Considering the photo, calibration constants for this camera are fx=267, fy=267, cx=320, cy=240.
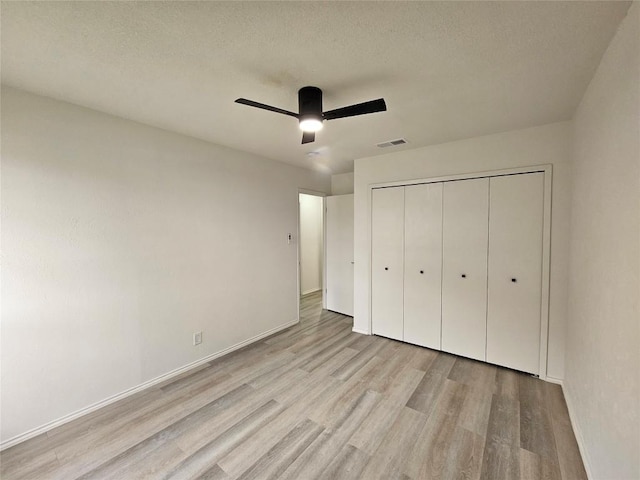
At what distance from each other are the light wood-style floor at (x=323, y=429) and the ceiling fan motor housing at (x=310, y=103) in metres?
2.19

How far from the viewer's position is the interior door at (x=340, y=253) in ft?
14.3

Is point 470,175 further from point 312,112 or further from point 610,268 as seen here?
point 312,112

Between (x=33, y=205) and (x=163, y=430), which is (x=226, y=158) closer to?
(x=33, y=205)

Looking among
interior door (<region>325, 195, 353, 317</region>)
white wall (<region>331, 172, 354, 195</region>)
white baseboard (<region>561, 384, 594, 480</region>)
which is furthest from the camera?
white wall (<region>331, 172, 354, 195</region>)

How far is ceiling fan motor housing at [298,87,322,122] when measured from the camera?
1.74 metres

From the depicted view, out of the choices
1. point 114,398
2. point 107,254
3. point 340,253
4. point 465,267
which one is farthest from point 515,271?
point 114,398

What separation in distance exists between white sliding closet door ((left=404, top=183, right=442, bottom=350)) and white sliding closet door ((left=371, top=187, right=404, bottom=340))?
81mm

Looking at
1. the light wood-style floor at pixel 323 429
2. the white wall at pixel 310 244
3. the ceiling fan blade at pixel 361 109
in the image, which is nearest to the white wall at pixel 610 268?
the light wood-style floor at pixel 323 429

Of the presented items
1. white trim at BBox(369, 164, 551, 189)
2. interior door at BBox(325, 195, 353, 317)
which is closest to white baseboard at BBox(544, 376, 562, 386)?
white trim at BBox(369, 164, 551, 189)

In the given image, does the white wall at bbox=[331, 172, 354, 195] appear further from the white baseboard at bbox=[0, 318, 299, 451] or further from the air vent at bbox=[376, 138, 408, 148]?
the white baseboard at bbox=[0, 318, 299, 451]

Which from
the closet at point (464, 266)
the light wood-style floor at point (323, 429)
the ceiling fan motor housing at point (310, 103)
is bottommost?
the light wood-style floor at point (323, 429)

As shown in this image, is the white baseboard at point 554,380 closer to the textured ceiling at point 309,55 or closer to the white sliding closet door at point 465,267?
the white sliding closet door at point 465,267

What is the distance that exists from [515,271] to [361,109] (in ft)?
7.29

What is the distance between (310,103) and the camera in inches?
69.7
